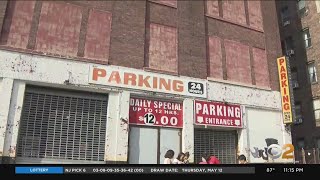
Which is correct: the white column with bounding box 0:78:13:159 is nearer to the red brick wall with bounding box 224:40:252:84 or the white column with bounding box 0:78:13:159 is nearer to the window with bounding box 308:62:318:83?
the red brick wall with bounding box 224:40:252:84

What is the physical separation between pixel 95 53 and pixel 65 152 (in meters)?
4.71

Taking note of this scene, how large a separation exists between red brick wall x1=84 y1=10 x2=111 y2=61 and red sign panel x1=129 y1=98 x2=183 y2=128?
2.67 m

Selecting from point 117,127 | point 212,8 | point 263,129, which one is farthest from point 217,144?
point 212,8

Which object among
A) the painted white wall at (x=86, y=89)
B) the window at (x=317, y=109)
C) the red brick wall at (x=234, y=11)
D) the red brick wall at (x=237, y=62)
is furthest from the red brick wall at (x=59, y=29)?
the window at (x=317, y=109)

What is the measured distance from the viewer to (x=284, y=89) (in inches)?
779

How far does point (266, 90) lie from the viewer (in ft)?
64.8

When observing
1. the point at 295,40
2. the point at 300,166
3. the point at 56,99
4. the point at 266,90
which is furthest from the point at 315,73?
the point at 300,166

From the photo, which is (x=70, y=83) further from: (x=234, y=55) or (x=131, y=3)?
(x=234, y=55)

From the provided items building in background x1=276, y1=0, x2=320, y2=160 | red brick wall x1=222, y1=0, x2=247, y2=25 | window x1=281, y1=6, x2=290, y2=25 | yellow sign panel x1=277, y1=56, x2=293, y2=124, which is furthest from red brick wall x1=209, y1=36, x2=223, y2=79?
window x1=281, y1=6, x2=290, y2=25

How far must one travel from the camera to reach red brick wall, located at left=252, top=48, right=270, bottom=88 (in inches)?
787

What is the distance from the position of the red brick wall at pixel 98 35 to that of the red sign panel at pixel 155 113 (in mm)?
2673

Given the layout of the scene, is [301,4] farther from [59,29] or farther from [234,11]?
[59,29]

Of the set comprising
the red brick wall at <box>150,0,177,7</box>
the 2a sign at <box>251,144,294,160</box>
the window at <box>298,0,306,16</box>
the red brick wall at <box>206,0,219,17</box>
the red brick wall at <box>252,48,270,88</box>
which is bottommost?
the 2a sign at <box>251,144,294,160</box>

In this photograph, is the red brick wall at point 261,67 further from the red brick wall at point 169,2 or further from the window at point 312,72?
the window at point 312,72
